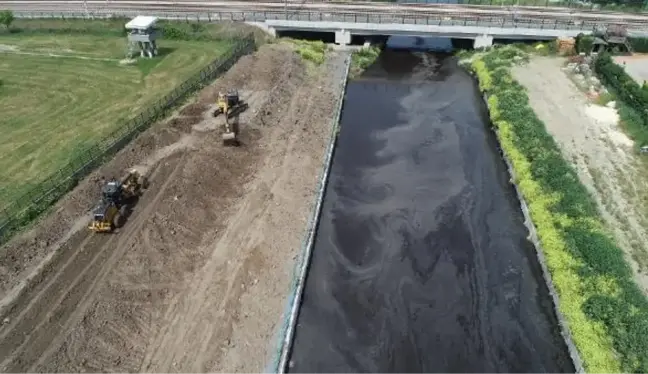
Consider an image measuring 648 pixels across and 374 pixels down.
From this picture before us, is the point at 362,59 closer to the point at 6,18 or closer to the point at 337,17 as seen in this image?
the point at 337,17

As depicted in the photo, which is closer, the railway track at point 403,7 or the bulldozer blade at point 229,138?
the bulldozer blade at point 229,138

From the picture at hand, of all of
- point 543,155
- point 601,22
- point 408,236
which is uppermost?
point 601,22

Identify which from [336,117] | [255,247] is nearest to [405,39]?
[336,117]

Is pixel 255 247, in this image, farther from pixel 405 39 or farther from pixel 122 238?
pixel 405 39

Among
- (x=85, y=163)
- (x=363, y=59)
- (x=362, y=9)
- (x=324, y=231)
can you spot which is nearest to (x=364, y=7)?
(x=362, y=9)

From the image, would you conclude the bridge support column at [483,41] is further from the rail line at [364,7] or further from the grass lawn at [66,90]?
the grass lawn at [66,90]

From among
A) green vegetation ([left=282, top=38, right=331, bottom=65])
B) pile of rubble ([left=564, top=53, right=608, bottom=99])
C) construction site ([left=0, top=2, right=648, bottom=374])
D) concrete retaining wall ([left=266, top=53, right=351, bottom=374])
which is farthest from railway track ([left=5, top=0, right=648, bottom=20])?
concrete retaining wall ([left=266, top=53, right=351, bottom=374])

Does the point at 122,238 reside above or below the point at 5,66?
below

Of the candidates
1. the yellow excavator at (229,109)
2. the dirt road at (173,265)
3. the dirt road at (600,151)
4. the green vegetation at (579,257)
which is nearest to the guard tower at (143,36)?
the yellow excavator at (229,109)
